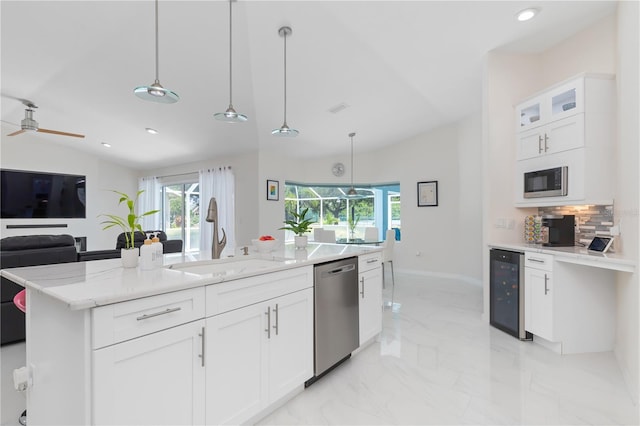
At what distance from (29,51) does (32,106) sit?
1567 millimetres

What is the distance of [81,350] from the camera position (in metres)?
1.09

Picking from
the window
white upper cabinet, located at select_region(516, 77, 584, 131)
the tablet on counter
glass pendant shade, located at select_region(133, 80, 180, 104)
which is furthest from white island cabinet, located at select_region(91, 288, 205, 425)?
the window

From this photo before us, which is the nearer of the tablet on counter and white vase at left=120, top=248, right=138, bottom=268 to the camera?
white vase at left=120, top=248, right=138, bottom=268

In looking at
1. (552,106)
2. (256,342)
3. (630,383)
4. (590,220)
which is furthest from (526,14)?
(256,342)

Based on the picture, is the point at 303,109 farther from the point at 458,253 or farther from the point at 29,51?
the point at 458,253

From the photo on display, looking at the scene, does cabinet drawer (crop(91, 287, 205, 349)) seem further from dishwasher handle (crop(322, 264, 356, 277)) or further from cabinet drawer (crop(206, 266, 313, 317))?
dishwasher handle (crop(322, 264, 356, 277))

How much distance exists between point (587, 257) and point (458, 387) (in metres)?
1.39

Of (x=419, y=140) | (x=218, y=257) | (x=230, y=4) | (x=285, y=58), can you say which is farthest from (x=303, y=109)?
(x=218, y=257)

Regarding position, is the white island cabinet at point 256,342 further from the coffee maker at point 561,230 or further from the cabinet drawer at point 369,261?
the coffee maker at point 561,230

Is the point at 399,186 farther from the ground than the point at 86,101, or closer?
closer

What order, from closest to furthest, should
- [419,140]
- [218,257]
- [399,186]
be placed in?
[218,257]
[419,140]
[399,186]

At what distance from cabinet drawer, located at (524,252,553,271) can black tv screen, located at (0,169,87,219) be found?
27.8 ft

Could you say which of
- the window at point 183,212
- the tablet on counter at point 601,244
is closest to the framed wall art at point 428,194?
the tablet on counter at point 601,244

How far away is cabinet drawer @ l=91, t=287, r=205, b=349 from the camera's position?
3.62ft
